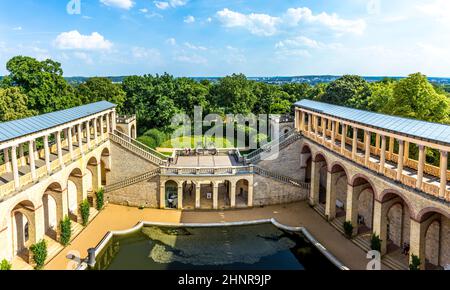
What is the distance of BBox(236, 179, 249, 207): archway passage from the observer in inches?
1566

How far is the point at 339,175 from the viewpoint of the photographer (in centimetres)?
3466

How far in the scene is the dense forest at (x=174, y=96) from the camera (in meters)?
36.7

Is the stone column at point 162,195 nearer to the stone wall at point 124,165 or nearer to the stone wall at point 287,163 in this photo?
the stone wall at point 124,165

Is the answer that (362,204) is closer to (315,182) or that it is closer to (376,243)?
(315,182)

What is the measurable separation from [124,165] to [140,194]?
12.8 feet

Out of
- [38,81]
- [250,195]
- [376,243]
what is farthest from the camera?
[38,81]

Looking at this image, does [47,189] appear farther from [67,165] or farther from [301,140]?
[301,140]

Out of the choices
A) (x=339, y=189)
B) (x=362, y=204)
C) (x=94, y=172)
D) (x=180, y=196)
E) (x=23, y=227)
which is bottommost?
(x=180, y=196)

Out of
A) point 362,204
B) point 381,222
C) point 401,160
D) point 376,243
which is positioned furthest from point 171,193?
point 401,160

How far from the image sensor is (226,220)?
3591 centimetres

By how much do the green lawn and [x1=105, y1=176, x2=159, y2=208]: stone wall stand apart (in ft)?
46.2

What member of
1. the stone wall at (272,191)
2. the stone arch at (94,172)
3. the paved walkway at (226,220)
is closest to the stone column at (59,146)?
the paved walkway at (226,220)

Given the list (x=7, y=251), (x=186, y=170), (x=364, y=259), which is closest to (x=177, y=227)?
(x=186, y=170)
